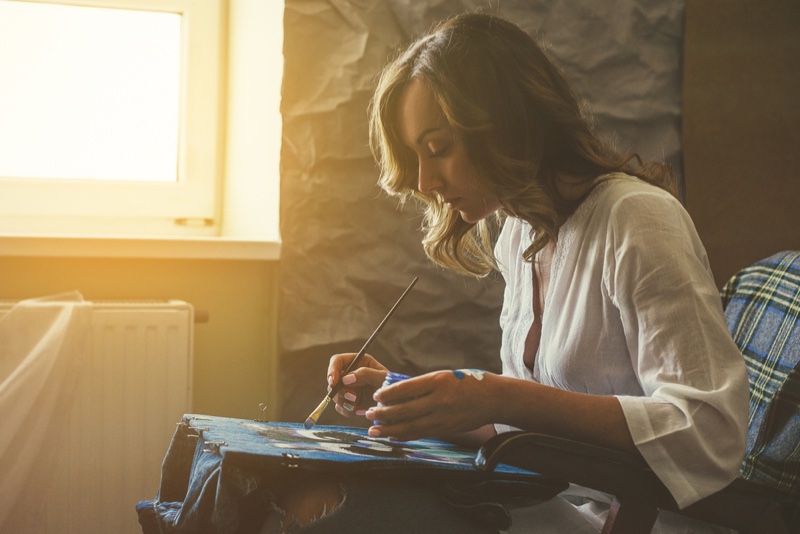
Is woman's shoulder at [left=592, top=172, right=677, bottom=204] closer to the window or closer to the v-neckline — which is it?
the v-neckline

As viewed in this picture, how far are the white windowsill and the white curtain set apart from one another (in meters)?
0.11

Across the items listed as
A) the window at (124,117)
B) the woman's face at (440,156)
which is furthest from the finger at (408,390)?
the window at (124,117)

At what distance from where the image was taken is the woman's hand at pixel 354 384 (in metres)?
1.24

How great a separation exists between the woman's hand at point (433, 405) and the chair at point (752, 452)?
49 mm

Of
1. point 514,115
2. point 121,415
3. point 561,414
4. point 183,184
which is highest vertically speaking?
point 514,115

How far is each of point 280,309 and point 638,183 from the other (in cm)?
85

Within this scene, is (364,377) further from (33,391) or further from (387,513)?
(33,391)

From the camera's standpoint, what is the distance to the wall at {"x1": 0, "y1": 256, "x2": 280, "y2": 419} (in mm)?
1775

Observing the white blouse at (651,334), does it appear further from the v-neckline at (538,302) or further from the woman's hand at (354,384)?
the woman's hand at (354,384)

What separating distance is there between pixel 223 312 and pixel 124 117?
0.58 metres

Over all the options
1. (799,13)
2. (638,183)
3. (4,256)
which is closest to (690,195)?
(799,13)

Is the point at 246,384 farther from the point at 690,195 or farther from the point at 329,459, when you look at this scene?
the point at 690,195

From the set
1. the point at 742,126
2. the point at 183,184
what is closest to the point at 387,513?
the point at 183,184

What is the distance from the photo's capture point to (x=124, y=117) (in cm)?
199
